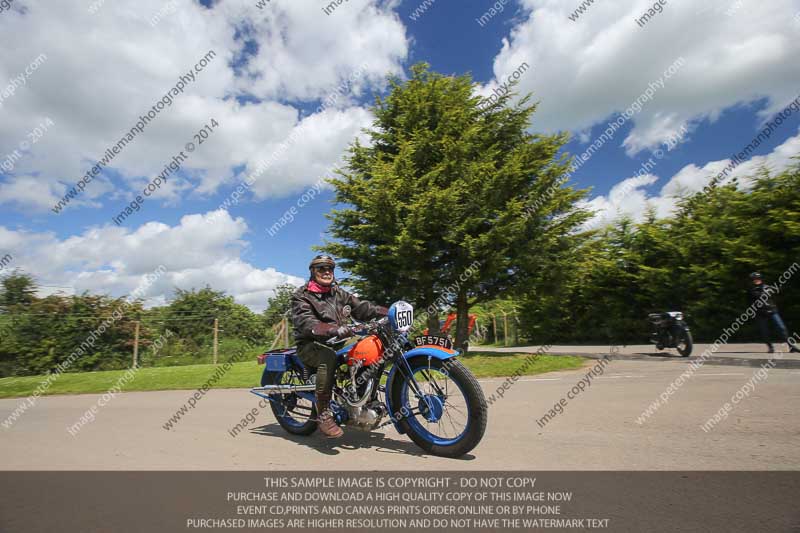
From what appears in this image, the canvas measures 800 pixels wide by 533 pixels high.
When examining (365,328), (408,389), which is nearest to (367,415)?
(408,389)

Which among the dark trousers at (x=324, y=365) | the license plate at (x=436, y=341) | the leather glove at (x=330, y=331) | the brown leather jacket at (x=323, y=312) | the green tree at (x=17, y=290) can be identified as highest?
the green tree at (x=17, y=290)

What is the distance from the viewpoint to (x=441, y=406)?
3.64m

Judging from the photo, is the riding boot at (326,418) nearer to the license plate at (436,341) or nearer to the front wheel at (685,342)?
the license plate at (436,341)

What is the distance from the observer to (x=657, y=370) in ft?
27.1

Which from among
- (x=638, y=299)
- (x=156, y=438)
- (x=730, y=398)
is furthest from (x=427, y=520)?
(x=638, y=299)

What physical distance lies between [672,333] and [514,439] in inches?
351

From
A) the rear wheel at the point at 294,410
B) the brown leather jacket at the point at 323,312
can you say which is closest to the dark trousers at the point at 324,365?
the brown leather jacket at the point at 323,312

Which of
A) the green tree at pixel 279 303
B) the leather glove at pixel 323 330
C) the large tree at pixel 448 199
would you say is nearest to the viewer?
the leather glove at pixel 323 330

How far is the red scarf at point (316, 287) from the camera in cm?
432

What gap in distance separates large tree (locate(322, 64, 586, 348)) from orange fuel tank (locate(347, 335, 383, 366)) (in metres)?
7.62

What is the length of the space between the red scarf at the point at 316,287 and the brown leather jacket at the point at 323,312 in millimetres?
38

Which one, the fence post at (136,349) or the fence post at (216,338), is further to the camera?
the fence post at (216,338)

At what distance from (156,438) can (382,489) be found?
Result: 3204 millimetres

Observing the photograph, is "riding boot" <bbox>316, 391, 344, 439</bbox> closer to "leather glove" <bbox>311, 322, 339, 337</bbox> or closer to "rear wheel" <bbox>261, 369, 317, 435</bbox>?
"rear wheel" <bbox>261, 369, 317, 435</bbox>
